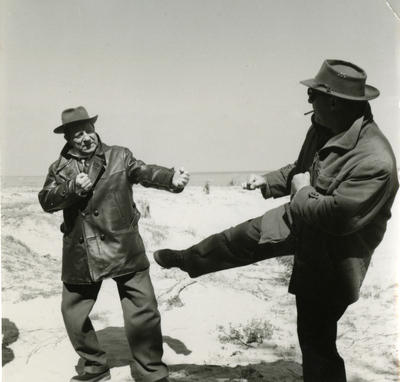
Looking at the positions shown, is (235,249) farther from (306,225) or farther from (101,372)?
(101,372)

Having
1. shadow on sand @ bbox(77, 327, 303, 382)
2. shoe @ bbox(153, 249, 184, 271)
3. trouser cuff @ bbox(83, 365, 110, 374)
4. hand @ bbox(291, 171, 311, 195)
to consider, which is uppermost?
hand @ bbox(291, 171, 311, 195)

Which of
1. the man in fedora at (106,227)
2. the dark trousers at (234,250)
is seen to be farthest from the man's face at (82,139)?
the dark trousers at (234,250)

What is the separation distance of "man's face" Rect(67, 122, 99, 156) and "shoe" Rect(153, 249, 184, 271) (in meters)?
1.00

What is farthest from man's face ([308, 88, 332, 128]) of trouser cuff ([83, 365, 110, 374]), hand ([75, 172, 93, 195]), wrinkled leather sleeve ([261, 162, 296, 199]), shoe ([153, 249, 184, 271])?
trouser cuff ([83, 365, 110, 374])

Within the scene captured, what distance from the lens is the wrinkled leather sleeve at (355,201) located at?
3.12 meters

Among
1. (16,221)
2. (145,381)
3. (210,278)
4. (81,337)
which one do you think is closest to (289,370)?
(145,381)

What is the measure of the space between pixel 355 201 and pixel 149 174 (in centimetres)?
184

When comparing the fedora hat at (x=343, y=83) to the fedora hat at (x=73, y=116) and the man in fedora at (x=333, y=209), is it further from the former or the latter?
the fedora hat at (x=73, y=116)

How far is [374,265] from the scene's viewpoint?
965 centimetres

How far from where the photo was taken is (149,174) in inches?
174

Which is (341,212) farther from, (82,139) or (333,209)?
(82,139)

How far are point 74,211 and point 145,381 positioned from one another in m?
1.44

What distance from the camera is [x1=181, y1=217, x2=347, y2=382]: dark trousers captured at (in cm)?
353

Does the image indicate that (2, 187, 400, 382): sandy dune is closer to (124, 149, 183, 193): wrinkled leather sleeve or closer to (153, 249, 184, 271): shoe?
(153, 249, 184, 271): shoe
